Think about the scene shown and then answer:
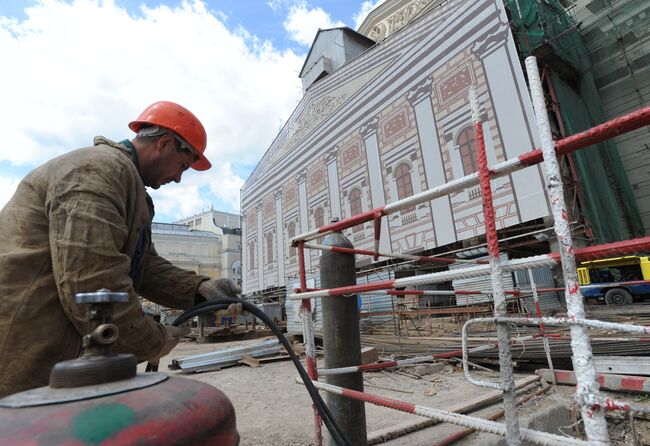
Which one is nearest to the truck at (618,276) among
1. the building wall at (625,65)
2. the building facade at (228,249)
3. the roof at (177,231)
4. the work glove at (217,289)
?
the building wall at (625,65)

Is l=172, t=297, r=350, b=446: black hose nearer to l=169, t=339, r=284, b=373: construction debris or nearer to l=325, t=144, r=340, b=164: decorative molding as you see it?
l=169, t=339, r=284, b=373: construction debris

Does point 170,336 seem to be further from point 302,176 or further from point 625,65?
point 625,65

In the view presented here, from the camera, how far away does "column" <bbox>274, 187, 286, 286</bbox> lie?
1961cm

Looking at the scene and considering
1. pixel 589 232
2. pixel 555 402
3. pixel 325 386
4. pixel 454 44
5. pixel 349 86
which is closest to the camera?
pixel 325 386

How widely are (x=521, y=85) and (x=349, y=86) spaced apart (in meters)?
9.10

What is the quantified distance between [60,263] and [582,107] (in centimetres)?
1859

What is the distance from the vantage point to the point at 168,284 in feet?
6.70

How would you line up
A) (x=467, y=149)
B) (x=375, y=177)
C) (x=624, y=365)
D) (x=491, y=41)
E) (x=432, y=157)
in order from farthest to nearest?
(x=375, y=177) → (x=432, y=157) → (x=467, y=149) → (x=491, y=41) → (x=624, y=365)

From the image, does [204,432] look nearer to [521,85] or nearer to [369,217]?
→ [369,217]

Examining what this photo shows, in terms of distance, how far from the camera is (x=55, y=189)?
4.32 ft

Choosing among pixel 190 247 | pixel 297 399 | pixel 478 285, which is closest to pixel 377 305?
pixel 478 285

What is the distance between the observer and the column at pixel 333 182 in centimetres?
1585

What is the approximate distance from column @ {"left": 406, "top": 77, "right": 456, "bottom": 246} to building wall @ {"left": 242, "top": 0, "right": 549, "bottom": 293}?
33mm

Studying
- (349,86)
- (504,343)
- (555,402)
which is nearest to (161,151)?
(504,343)
